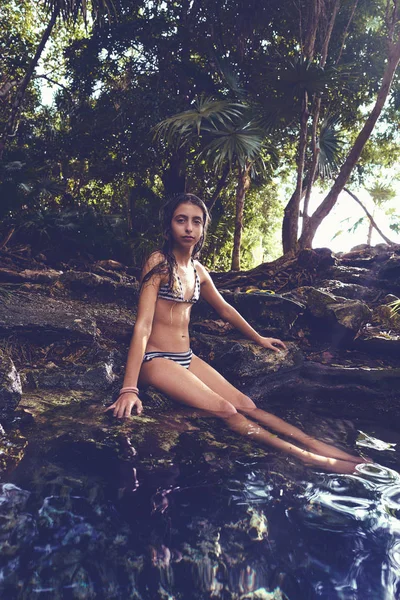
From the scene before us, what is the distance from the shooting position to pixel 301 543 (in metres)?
1.61

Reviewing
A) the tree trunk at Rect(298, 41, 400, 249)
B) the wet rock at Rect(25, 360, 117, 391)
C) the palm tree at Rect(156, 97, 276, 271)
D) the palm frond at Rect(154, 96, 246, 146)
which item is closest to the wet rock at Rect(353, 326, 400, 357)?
the wet rock at Rect(25, 360, 117, 391)

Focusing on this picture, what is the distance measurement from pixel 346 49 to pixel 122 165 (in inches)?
257

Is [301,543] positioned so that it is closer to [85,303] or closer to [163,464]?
[163,464]

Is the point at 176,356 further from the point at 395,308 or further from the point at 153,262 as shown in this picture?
the point at 395,308

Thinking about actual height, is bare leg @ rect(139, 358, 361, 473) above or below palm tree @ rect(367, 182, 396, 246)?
below

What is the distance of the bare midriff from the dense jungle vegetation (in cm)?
507

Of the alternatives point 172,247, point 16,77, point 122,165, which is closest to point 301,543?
point 172,247

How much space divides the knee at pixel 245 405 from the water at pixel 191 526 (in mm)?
621

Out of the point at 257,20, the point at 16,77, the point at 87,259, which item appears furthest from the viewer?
the point at 16,77

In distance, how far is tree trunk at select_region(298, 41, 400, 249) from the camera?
25.0 ft

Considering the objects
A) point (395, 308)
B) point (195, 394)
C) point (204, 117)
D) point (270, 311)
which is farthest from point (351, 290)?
point (195, 394)

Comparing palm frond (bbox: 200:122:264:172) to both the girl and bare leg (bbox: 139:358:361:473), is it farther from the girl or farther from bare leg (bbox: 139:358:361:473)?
bare leg (bbox: 139:358:361:473)

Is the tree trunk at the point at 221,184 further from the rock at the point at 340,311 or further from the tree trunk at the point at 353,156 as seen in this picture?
the rock at the point at 340,311

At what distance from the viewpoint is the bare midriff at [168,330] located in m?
2.99
